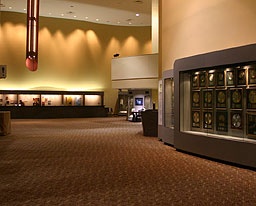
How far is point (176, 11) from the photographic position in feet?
32.0

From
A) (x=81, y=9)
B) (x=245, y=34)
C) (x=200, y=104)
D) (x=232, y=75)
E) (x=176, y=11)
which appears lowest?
(x=200, y=104)

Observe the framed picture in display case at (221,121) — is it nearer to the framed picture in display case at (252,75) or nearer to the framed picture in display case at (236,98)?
the framed picture in display case at (236,98)

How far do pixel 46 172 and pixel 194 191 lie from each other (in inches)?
111

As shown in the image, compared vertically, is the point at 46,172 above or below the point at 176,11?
below

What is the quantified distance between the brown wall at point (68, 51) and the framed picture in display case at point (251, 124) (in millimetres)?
20614

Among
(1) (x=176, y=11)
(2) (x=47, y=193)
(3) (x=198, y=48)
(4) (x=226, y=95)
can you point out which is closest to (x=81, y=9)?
(1) (x=176, y=11)

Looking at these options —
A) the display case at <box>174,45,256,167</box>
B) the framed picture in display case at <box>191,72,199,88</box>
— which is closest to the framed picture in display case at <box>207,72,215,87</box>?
the display case at <box>174,45,256,167</box>

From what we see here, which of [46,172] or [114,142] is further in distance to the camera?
[114,142]

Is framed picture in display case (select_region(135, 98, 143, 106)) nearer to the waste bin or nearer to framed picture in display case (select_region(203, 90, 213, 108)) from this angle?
the waste bin

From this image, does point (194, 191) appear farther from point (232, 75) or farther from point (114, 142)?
point (114, 142)

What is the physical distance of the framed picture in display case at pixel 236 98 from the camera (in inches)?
279

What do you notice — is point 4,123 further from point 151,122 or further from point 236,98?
point 236,98

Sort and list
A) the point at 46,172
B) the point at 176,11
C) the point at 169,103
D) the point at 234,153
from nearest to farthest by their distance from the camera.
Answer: the point at 46,172, the point at 234,153, the point at 176,11, the point at 169,103

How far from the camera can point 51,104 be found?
988 inches
